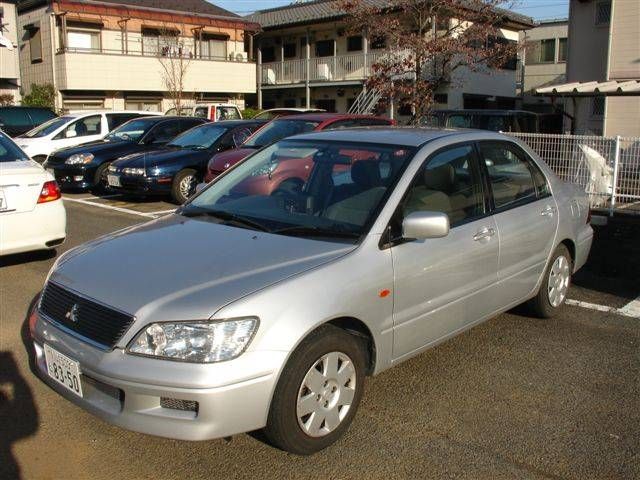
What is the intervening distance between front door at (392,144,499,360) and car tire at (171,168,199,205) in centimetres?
755

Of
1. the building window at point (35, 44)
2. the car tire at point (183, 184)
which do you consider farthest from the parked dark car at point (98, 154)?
the building window at point (35, 44)

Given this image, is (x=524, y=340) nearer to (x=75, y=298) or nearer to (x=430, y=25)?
(x=75, y=298)

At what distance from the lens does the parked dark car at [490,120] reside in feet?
44.8

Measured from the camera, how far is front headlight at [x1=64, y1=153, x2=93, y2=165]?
1261 centimetres

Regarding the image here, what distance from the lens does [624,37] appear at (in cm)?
1619

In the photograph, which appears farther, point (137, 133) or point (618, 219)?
point (137, 133)

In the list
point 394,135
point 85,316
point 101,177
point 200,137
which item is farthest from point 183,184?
point 85,316

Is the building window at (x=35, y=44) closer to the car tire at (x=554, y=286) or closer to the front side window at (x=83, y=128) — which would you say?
the front side window at (x=83, y=128)

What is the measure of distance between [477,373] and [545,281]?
125 cm

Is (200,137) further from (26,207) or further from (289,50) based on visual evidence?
(289,50)

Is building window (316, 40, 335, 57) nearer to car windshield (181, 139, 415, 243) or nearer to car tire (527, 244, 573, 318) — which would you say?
car tire (527, 244, 573, 318)

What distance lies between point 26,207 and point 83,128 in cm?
910

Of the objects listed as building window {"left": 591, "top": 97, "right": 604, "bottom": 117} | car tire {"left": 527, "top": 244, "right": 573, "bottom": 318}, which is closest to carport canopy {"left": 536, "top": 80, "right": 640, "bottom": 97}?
building window {"left": 591, "top": 97, "right": 604, "bottom": 117}

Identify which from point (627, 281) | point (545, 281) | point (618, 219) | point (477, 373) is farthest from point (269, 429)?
point (618, 219)
